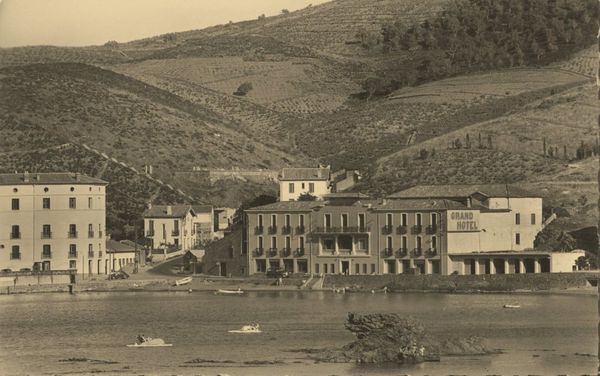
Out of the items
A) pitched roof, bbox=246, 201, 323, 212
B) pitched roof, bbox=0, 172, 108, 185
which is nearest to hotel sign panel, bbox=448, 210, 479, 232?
pitched roof, bbox=246, 201, 323, 212

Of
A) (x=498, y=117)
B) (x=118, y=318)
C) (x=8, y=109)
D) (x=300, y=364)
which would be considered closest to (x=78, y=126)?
(x=8, y=109)

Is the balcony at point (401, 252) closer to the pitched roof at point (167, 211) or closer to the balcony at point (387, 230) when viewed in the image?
the balcony at point (387, 230)

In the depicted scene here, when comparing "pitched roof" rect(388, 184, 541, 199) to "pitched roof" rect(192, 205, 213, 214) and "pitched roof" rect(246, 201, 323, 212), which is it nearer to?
"pitched roof" rect(246, 201, 323, 212)

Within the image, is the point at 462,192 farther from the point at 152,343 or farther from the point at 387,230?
the point at 152,343

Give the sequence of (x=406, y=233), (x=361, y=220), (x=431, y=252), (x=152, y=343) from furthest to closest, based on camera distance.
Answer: (x=361, y=220)
(x=406, y=233)
(x=431, y=252)
(x=152, y=343)

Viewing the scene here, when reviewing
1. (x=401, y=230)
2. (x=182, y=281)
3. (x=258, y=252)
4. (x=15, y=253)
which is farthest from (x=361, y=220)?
(x=15, y=253)
